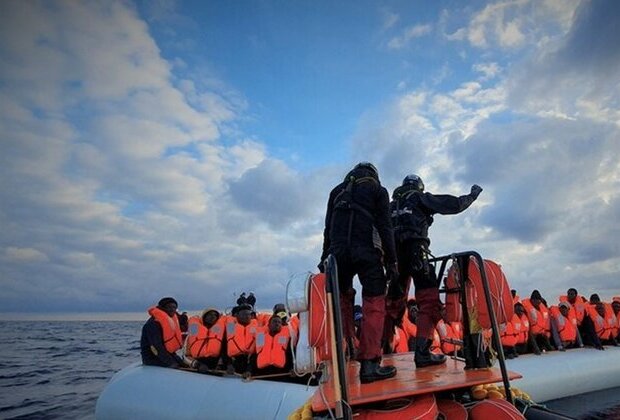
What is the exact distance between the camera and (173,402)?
22.3 feet

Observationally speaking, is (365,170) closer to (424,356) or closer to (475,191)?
(475,191)

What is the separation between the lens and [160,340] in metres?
8.52

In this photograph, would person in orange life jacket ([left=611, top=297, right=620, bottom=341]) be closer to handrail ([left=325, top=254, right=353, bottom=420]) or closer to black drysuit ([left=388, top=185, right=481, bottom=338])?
black drysuit ([left=388, top=185, right=481, bottom=338])

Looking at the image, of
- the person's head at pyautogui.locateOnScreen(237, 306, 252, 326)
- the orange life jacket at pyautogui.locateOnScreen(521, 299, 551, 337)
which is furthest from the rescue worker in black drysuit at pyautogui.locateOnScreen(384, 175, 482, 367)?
the orange life jacket at pyautogui.locateOnScreen(521, 299, 551, 337)

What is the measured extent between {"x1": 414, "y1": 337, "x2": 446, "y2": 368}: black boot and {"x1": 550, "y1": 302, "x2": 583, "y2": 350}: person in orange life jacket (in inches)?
368

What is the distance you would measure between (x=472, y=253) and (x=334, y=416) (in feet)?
6.11

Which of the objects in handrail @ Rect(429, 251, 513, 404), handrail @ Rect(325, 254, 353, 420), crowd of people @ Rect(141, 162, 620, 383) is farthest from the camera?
crowd of people @ Rect(141, 162, 620, 383)

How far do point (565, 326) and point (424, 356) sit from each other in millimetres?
9673

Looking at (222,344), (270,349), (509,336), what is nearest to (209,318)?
(222,344)

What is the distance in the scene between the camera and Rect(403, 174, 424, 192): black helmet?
14.6 ft

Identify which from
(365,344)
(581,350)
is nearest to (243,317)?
(365,344)

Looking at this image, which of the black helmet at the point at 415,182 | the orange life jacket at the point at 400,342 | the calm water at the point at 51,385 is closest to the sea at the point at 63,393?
the calm water at the point at 51,385

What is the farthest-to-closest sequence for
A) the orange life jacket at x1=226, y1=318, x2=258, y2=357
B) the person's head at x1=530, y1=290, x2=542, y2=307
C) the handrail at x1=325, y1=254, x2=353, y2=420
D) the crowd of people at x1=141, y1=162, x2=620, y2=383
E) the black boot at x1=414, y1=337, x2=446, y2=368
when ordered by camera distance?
the person's head at x1=530, y1=290, x2=542, y2=307
the orange life jacket at x1=226, y1=318, x2=258, y2=357
the black boot at x1=414, y1=337, x2=446, y2=368
the crowd of people at x1=141, y1=162, x2=620, y2=383
the handrail at x1=325, y1=254, x2=353, y2=420

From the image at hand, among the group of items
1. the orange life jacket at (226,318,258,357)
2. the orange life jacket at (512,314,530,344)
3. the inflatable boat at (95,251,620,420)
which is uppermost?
the orange life jacket at (512,314,530,344)
